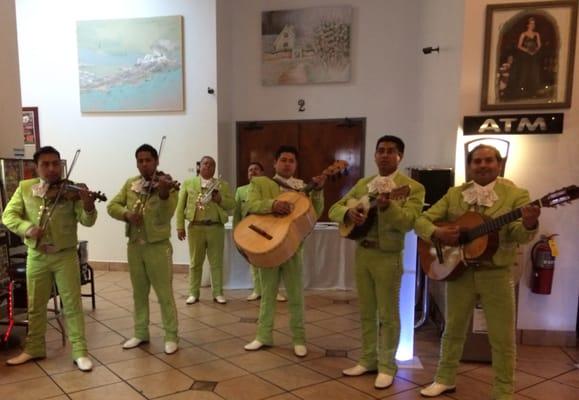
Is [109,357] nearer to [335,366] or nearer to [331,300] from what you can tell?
[335,366]

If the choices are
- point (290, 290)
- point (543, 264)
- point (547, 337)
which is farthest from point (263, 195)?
point (547, 337)

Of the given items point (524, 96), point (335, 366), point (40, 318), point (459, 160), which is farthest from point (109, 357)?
point (524, 96)

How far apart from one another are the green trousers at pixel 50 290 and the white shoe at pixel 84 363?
0.03 metres

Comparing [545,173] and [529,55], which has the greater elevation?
[529,55]

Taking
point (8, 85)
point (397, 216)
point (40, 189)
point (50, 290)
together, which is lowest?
point (50, 290)

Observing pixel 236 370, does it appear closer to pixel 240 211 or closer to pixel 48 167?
pixel 240 211

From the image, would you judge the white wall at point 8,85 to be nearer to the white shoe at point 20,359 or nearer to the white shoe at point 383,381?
the white shoe at point 20,359

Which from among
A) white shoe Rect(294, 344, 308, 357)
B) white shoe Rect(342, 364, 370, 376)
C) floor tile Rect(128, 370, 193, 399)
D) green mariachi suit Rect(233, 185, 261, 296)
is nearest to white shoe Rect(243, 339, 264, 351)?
white shoe Rect(294, 344, 308, 357)

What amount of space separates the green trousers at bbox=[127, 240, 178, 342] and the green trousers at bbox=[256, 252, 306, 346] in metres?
0.68

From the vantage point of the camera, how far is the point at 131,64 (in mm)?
5922

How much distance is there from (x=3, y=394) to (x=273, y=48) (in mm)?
5015

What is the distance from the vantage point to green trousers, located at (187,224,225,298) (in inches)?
184

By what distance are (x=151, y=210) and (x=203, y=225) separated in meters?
1.45

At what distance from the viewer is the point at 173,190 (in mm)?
3230
